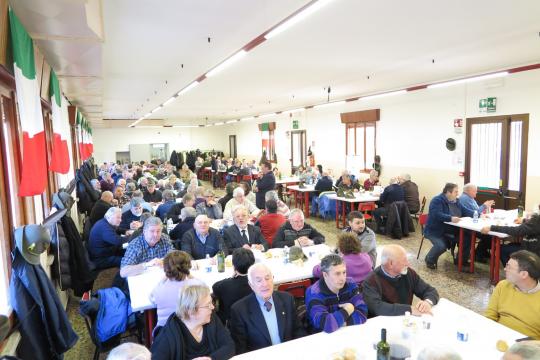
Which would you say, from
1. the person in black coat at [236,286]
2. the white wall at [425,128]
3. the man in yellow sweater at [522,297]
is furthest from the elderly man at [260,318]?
the white wall at [425,128]

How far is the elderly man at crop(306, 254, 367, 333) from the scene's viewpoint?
108 inches

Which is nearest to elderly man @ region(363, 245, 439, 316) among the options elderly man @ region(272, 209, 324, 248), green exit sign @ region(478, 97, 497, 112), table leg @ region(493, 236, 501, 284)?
elderly man @ region(272, 209, 324, 248)

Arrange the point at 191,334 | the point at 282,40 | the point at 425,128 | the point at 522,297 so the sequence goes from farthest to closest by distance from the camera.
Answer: the point at 425,128 < the point at 282,40 < the point at 522,297 < the point at 191,334

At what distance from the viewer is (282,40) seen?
5.27 metres

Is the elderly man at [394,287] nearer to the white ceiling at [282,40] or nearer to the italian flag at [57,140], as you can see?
the white ceiling at [282,40]

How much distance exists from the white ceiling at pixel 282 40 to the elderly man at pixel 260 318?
243 centimetres

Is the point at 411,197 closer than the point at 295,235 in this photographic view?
No

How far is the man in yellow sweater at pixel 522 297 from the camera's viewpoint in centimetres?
278

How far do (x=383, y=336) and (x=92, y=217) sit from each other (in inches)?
217

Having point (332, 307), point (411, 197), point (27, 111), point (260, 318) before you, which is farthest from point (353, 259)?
point (411, 197)

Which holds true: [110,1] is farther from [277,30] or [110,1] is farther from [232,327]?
[232,327]

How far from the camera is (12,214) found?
3088 mm

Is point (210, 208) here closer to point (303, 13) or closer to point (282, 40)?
point (282, 40)

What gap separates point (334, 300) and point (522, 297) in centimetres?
146
